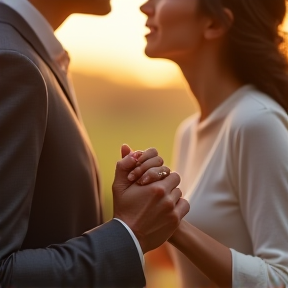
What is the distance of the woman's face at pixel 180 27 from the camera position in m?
2.78

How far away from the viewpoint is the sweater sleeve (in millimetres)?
2230

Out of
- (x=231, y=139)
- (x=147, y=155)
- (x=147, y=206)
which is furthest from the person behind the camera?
(x=231, y=139)

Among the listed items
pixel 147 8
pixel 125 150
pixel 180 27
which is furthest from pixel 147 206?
pixel 147 8

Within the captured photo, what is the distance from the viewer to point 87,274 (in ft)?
5.55

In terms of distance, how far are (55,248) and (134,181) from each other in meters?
0.29

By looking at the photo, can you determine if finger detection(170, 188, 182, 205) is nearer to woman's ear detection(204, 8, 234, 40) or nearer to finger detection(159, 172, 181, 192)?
finger detection(159, 172, 181, 192)

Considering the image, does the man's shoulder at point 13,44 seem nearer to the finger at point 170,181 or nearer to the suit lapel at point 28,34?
the suit lapel at point 28,34

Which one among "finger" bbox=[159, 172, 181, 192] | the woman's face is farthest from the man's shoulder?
the woman's face

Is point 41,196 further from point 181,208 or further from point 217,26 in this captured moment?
point 217,26

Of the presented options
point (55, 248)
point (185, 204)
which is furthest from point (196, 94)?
point (55, 248)

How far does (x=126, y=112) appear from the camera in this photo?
16.0 meters

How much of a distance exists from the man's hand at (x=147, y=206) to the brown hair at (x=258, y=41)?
0.88 meters

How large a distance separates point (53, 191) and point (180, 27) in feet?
3.85

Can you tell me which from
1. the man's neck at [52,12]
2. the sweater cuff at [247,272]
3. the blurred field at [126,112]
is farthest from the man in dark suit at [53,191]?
the blurred field at [126,112]
